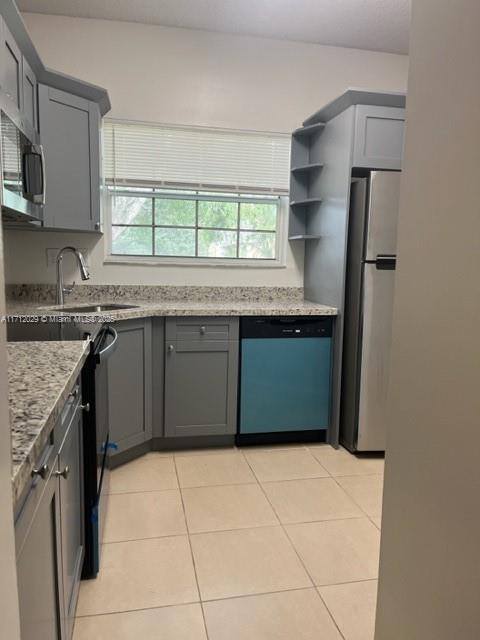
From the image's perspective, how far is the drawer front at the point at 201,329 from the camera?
2898 millimetres

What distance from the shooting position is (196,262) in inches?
135

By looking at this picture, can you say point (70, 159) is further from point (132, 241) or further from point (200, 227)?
point (200, 227)

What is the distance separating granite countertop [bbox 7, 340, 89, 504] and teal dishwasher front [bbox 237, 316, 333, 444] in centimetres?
145

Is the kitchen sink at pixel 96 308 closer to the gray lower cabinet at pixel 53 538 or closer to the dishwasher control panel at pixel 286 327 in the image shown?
the dishwasher control panel at pixel 286 327

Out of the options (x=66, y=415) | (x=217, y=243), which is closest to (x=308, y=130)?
(x=217, y=243)

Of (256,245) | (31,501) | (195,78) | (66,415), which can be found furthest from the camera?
(256,245)

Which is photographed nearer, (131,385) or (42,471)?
(42,471)

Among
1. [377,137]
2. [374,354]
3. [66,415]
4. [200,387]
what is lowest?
[200,387]

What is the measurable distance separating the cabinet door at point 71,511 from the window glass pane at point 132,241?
1.96m

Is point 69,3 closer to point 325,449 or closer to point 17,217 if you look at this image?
point 17,217

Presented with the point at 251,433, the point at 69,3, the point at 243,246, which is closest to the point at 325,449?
the point at 251,433

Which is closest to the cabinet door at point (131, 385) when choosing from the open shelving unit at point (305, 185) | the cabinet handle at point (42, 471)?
the open shelving unit at point (305, 185)

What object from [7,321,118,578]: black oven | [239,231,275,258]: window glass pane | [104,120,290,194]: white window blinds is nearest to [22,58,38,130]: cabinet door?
[104,120,290,194]: white window blinds

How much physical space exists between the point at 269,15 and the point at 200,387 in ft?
8.01
